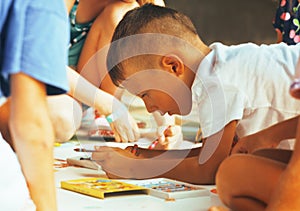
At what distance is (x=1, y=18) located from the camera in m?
0.67

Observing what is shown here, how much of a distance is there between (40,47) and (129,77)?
692 mm

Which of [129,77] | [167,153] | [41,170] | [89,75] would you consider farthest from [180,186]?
[89,75]

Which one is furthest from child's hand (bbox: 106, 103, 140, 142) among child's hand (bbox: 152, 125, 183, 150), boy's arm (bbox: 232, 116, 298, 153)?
boy's arm (bbox: 232, 116, 298, 153)

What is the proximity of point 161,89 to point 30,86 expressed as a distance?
663mm

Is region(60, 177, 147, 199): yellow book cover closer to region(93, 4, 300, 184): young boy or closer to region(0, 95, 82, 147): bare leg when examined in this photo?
region(93, 4, 300, 184): young boy

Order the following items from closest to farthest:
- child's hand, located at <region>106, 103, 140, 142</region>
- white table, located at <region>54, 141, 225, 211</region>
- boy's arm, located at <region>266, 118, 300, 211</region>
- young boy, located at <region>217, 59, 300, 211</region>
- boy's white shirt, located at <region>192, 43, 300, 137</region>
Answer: boy's arm, located at <region>266, 118, 300, 211</region> < young boy, located at <region>217, 59, 300, 211</region> < white table, located at <region>54, 141, 225, 211</region> < boy's white shirt, located at <region>192, 43, 300, 137</region> < child's hand, located at <region>106, 103, 140, 142</region>

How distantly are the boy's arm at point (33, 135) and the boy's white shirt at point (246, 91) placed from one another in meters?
0.55

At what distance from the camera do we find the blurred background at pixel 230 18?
9.51 ft

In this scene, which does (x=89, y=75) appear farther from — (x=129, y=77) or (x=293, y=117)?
(x=293, y=117)

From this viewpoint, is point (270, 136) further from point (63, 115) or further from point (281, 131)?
point (63, 115)

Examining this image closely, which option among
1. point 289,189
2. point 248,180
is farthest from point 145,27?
point 289,189

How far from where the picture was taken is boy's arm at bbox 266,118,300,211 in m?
0.78

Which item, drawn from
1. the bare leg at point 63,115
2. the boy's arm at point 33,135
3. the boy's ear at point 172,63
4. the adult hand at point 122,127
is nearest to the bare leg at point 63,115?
the bare leg at point 63,115

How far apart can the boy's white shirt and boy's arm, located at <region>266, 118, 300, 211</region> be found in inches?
16.0
